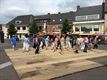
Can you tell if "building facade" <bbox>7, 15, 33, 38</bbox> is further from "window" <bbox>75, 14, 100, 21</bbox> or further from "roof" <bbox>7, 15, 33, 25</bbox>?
"window" <bbox>75, 14, 100, 21</bbox>

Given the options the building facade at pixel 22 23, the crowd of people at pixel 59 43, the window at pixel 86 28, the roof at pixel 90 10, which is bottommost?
the crowd of people at pixel 59 43

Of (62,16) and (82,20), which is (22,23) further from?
(82,20)

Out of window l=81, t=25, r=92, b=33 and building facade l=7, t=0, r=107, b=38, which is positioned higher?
building facade l=7, t=0, r=107, b=38

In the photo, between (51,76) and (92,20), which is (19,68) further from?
(92,20)

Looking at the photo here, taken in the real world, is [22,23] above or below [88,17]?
below

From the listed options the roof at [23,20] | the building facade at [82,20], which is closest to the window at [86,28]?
the building facade at [82,20]

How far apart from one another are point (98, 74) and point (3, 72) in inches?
203

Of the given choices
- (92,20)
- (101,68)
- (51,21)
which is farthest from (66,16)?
(101,68)

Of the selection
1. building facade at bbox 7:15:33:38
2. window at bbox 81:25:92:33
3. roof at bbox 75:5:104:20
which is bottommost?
window at bbox 81:25:92:33

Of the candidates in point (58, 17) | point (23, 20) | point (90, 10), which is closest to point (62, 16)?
point (58, 17)

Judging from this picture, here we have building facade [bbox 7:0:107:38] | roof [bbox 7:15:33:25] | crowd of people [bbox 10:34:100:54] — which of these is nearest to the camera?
crowd of people [bbox 10:34:100:54]

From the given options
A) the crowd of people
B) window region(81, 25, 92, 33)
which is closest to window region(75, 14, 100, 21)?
window region(81, 25, 92, 33)

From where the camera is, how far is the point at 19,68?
16188 millimetres

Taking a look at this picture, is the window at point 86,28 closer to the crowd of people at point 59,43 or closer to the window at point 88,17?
the window at point 88,17
